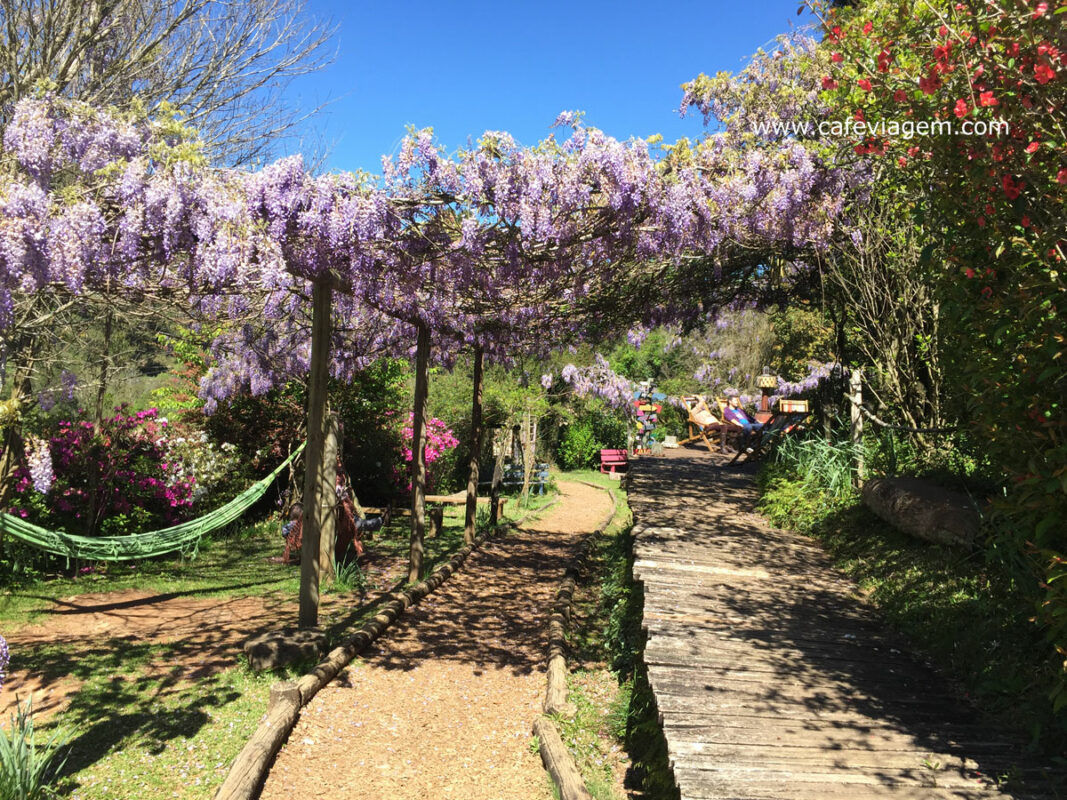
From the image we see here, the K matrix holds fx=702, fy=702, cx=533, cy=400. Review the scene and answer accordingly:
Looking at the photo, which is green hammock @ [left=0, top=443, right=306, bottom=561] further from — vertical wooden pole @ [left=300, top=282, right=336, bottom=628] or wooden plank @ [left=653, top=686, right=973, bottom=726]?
wooden plank @ [left=653, top=686, right=973, bottom=726]

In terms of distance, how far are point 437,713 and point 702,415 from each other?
14908 millimetres

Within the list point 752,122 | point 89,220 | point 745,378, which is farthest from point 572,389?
point 89,220

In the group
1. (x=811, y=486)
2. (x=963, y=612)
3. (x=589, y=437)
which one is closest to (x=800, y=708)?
(x=963, y=612)

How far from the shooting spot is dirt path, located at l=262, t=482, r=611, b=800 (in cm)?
347

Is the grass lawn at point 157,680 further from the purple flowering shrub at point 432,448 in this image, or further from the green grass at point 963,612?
the purple flowering shrub at point 432,448

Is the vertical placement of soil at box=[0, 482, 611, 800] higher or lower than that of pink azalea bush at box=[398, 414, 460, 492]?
lower

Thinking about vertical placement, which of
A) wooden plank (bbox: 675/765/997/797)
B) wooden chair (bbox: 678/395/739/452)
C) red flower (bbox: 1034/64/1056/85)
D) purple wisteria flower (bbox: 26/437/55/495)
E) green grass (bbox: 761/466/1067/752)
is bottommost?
wooden plank (bbox: 675/765/997/797)

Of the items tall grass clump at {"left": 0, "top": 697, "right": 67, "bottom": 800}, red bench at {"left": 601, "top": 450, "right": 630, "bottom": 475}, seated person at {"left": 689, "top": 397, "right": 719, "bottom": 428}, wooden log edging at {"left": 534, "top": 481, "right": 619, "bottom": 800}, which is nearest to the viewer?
tall grass clump at {"left": 0, "top": 697, "right": 67, "bottom": 800}

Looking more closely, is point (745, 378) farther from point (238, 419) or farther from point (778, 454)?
point (238, 419)

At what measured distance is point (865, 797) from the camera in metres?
2.28

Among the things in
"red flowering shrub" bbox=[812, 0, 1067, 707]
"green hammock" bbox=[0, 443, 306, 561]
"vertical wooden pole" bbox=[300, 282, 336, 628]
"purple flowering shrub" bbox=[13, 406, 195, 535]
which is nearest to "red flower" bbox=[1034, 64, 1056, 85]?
"red flowering shrub" bbox=[812, 0, 1067, 707]

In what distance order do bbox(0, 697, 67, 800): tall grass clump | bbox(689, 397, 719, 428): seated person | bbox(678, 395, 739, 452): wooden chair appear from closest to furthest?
bbox(0, 697, 67, 800): tall grass clump → bbox(678, 395, 739, 452): wooden chair → bbox(689, 397, 719, 428): seated person

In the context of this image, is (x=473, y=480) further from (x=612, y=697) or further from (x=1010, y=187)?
(x=1010, y=187)

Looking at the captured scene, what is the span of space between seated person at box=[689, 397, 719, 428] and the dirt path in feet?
38.8
